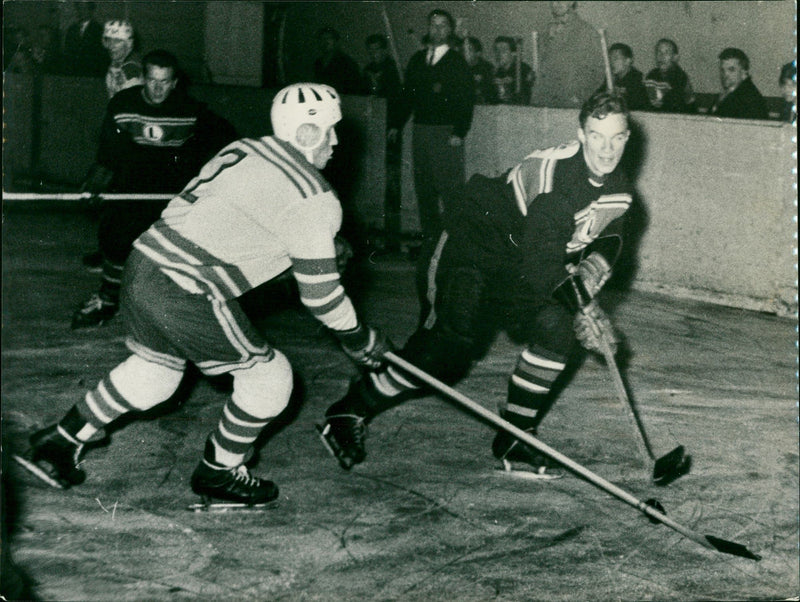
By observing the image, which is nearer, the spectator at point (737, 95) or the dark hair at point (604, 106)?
the dark hair at point (604, 106)

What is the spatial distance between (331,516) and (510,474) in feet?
3.02

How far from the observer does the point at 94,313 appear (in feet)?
20.6

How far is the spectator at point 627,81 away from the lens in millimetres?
8578

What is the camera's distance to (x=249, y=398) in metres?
3.75

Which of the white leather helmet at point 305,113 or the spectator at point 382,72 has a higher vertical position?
the white leather helmet at point 305,113

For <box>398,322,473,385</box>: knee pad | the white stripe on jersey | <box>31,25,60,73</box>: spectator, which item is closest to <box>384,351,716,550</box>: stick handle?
<box>398,322,473,385</box>: knee pad

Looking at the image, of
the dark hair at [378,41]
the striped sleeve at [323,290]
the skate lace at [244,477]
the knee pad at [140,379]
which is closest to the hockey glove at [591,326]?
the striped sleeve at [323,290]

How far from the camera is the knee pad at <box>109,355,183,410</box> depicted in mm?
3729

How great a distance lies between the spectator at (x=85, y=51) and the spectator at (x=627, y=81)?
5.48 m

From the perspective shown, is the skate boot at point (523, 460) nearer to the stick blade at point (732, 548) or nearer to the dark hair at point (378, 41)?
the stick blade at point (732, 548)

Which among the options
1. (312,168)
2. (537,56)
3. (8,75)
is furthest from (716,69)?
(312,168)

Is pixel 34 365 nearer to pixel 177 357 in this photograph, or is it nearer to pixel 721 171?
pixel 177 357

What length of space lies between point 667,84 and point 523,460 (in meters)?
5.63

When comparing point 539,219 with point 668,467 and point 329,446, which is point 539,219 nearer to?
point 668,467
